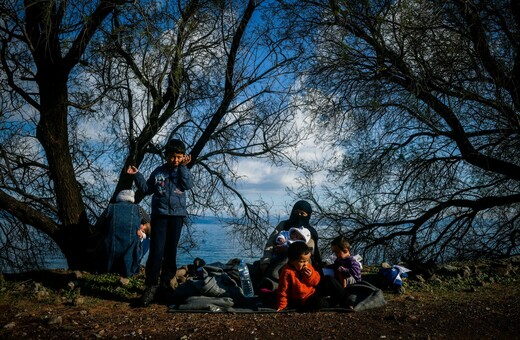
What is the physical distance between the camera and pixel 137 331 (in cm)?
392

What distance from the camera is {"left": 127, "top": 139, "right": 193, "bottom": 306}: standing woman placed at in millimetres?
5164

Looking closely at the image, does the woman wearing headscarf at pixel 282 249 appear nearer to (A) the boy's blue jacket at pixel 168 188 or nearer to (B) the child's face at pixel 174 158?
(A) the boy's blue jacket at pixel 168 188

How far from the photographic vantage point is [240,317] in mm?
4445

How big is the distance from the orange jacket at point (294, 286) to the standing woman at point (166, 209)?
4.78 ft

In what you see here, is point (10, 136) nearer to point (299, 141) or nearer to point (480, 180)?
point (299, 141)

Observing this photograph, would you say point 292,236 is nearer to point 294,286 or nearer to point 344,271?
point 344,271

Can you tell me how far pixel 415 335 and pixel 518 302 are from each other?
6.11 feet

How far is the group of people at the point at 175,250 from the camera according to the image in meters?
4.68

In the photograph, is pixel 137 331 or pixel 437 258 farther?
pixel 437 258

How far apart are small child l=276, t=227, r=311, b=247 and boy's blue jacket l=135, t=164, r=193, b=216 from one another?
1210 millimetres

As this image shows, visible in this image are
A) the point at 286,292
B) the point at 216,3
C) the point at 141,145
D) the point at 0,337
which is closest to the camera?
the point at 0,337

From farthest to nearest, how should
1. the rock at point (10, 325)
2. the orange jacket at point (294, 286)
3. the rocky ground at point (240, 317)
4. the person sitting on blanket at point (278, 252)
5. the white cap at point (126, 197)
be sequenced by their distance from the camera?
the white cap at point (126, 197) → the person sitting on blanket at point (278, 252) → the orange jacket at point (294, 286) → the rock at point (10, 325) → the rocky ground at point (240, 317)

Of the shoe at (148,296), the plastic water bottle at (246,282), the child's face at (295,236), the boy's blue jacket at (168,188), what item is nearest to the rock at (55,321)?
the shoe at (148,296)

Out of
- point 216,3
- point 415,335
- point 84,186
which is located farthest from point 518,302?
point 84,186
